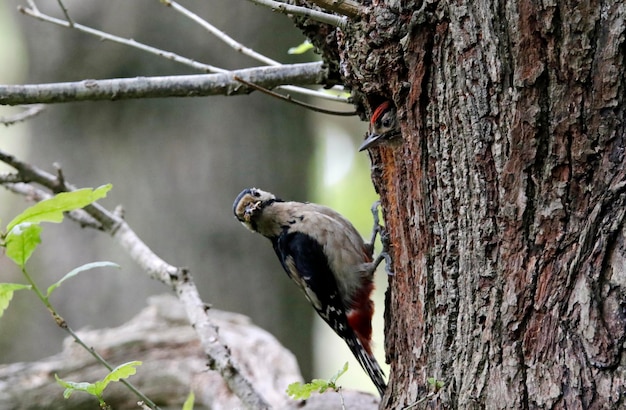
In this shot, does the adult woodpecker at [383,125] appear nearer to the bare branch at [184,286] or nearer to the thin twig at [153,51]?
the thin twig at [153,51]

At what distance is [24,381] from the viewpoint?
13.8ft

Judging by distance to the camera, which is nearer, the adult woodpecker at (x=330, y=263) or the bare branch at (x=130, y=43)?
the bare branch at (x=130, y=43)

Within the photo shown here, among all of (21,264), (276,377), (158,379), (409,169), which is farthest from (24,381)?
(409,169)

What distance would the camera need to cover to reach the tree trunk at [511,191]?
2.07m

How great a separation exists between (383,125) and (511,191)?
0.78 metres

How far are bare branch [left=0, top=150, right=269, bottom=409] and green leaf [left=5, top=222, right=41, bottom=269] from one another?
1.05 metres

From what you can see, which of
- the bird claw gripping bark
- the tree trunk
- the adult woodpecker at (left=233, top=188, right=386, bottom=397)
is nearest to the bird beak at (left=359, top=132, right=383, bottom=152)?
the tree trunk

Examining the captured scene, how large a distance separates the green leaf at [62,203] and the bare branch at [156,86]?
36.9 inches

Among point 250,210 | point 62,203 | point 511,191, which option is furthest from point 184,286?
point 511,191

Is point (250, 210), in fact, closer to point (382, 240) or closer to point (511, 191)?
point (382, 240)

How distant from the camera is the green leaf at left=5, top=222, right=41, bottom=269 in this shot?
2.14 metres

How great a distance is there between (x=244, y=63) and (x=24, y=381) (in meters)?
3.36

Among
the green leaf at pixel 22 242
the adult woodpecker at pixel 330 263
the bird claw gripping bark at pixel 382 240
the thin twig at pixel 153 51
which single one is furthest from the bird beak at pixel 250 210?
the green leaf at pixel 22 242

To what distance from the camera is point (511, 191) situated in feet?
7.36
